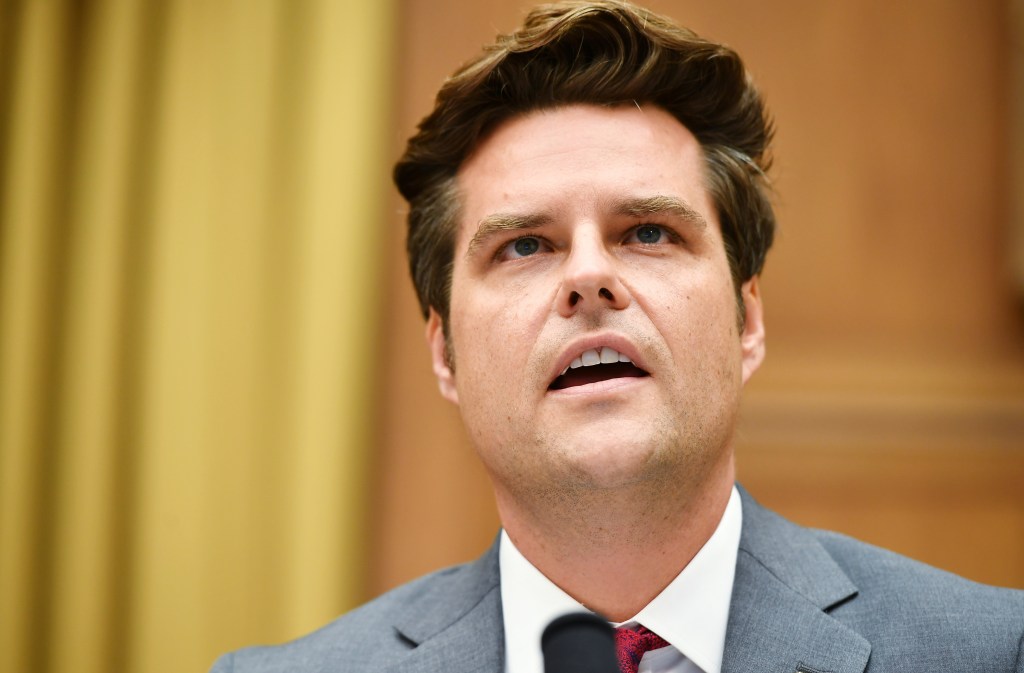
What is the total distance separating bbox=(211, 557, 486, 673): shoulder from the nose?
1.75 ft

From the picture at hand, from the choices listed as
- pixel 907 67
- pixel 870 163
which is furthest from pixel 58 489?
pixel 907 67

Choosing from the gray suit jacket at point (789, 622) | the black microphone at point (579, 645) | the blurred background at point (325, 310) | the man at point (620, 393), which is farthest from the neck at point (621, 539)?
the blurred background at point (325, 310)

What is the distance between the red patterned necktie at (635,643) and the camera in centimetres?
129

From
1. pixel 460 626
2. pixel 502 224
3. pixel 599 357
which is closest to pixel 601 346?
pixel 599 357

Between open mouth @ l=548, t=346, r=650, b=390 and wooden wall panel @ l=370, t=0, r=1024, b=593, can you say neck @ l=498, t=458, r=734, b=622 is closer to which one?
open mouth @ l=548, t=346, r=650, b=390

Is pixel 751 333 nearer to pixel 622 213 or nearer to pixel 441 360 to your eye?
pixel 622 213

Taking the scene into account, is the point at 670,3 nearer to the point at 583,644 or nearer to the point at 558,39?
the point at 558,39

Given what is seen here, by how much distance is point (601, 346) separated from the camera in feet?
4.22

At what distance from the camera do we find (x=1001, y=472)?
7.18 ft

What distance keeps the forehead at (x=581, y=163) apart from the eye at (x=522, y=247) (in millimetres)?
54

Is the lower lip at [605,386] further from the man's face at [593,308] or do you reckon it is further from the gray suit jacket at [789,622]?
the gray suit jacket at [789,622]

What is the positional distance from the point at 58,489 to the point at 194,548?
0.34m

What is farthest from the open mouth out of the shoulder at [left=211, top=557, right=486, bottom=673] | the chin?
the shoulder at [left=211, top=557, right=486, bottom=673]

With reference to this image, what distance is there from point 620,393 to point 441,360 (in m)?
0.51
